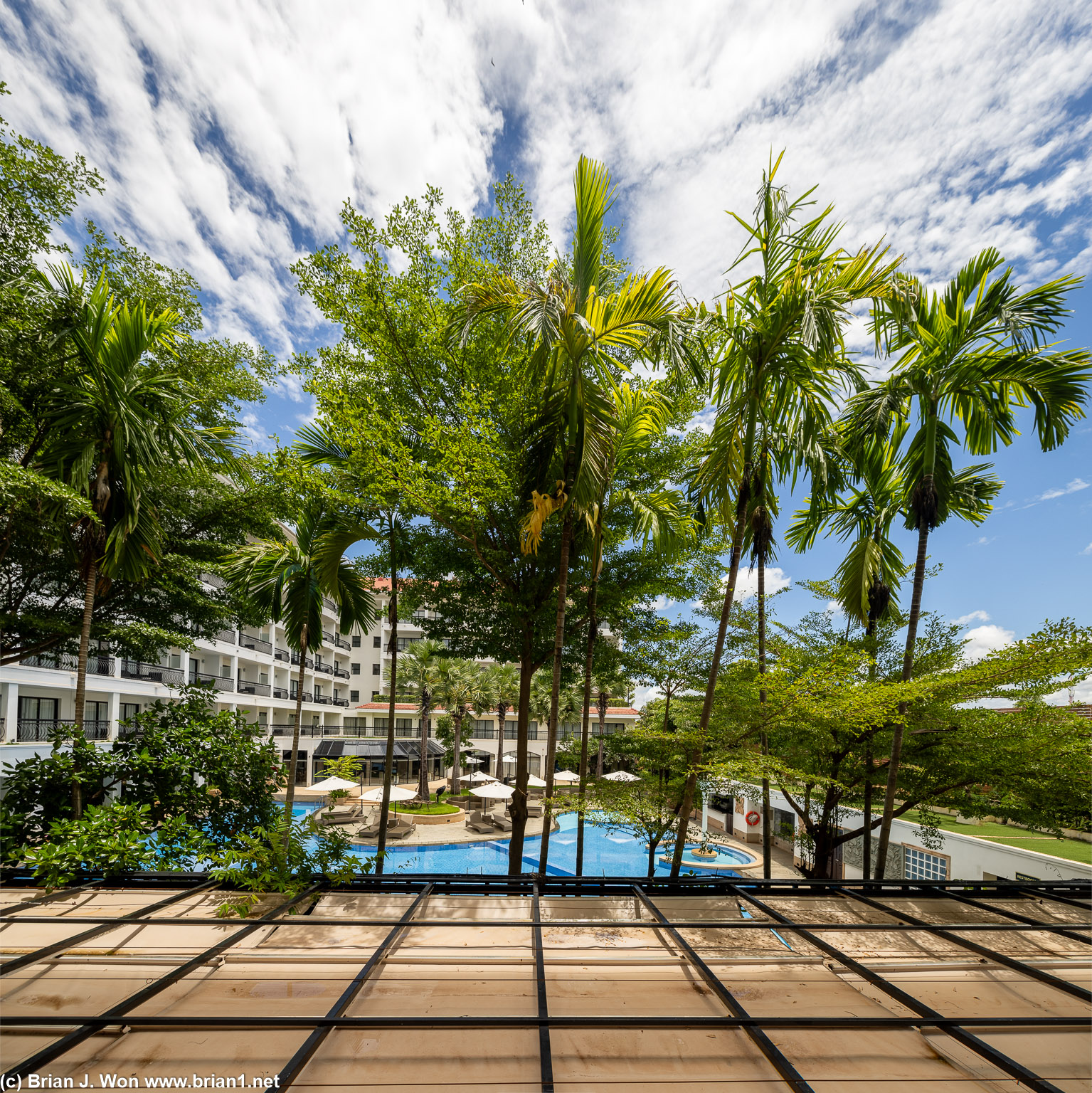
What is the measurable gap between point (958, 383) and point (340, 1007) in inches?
475

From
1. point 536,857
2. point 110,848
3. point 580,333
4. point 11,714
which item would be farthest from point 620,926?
point 11,714

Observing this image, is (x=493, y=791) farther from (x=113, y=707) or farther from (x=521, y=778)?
(x=113, y=707)

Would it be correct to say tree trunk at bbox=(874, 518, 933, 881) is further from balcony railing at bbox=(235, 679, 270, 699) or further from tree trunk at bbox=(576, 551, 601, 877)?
balcony railing at bbox=(235, 679, 270, 699)

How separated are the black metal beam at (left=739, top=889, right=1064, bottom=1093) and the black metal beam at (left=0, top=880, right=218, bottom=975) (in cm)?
532

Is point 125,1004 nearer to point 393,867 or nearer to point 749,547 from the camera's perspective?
point 749,547

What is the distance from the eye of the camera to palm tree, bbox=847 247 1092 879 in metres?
8.85

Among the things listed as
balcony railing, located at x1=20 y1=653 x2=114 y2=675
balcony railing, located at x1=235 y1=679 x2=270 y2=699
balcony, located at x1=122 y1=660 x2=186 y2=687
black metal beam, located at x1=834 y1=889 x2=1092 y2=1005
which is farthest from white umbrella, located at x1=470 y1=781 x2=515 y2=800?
black metal beam, located at x1=834 y1=889 x2=1092 y2=1005

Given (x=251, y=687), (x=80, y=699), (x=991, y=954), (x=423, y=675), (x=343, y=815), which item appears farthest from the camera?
(x=251, y=687)

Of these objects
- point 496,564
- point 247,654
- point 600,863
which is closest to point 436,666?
point 247,654

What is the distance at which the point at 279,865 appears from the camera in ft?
17.4

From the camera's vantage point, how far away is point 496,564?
35.4 ft

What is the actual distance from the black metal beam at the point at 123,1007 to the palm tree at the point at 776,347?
5.70 m

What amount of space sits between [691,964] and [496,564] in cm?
761

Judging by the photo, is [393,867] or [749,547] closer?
[749,547]
